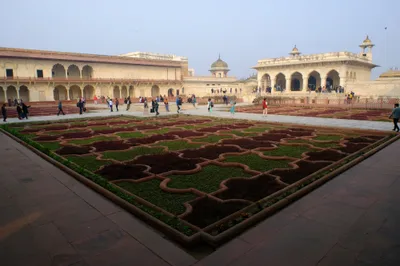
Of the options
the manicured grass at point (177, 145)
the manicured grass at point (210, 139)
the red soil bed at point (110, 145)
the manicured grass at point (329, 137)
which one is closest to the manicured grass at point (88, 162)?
the red soil bed at point (110, 145)

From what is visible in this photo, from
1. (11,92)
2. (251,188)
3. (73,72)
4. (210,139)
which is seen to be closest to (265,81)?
(73,72)

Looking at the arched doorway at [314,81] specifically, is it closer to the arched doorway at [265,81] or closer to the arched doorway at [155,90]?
the arched doorway at [265,81]

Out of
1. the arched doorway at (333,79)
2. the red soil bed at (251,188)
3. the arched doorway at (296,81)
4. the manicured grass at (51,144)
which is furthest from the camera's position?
the arched doorway at (296,81)

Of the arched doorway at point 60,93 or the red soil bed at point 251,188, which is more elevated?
the arched doorway at point 60,93

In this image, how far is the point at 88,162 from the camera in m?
6.16

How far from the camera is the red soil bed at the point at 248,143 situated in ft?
24.9

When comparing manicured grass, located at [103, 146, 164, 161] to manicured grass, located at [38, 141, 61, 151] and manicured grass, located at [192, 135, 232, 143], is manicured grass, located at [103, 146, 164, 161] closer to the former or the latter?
manicured grass, located at [192, 135, 232, 143]

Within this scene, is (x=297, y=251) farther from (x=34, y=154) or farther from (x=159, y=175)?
(x=34, y=154)

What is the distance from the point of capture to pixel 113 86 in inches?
1631

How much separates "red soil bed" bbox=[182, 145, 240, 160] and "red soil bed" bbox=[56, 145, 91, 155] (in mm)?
2459

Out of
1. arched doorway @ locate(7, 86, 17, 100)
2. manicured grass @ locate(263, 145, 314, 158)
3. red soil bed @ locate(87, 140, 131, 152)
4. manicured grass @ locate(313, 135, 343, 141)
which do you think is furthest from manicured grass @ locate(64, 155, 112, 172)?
arched doorway @ locate(7, 86, 17, 100)

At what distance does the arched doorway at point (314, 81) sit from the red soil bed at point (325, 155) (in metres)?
35.7

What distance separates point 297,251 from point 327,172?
2704 millimetres

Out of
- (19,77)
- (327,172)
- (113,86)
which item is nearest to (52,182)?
(327,172)
